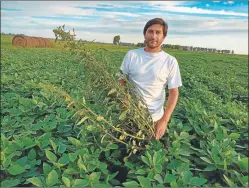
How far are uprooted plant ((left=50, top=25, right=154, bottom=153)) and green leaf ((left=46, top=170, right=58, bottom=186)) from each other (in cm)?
35

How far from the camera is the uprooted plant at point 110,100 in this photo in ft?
7.98

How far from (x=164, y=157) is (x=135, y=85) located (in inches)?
24.4

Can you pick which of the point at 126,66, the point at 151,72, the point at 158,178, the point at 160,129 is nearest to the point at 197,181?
the point at 158,178

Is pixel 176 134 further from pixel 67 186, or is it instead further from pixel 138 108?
pixel 67 186

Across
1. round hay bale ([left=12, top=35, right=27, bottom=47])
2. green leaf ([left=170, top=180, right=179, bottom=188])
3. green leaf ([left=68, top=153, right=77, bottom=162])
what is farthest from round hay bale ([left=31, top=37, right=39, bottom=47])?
green leaf ([left=170, top=180, right=179, bottom=188])

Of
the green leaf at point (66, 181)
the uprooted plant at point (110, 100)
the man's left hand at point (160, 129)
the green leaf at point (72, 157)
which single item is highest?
the uprooted plant at point (110, 100)

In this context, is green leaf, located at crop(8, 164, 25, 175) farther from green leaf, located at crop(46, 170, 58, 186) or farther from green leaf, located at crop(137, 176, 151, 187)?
green leaf, located at crop(137, 176, 151, 187)

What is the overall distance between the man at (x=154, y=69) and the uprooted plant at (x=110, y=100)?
11 cm

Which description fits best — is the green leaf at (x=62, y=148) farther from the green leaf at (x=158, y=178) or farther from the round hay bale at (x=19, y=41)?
the round hay bale at (x=19, y=41)

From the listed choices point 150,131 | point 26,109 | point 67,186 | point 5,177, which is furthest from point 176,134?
point 26,109

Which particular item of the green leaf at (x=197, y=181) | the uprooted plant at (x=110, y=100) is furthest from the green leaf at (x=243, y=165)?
the uprooted plant at (x=110, y=100)

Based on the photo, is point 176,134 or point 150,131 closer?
point 150,131

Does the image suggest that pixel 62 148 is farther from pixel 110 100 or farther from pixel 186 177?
pixel 186 177

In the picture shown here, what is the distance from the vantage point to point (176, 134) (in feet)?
9.68
